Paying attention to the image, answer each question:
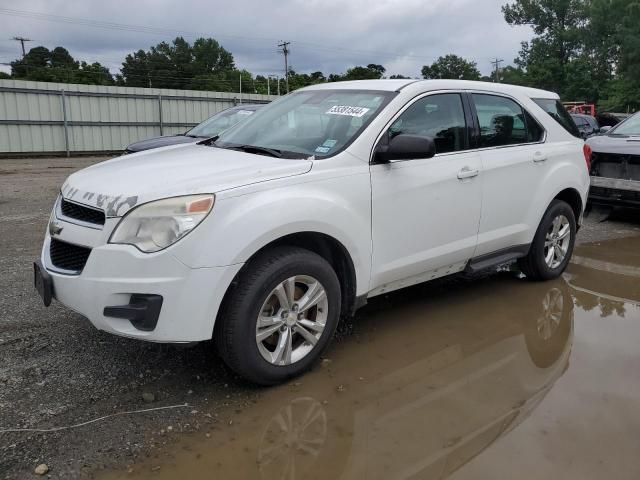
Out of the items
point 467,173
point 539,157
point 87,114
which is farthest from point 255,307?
point 87,114

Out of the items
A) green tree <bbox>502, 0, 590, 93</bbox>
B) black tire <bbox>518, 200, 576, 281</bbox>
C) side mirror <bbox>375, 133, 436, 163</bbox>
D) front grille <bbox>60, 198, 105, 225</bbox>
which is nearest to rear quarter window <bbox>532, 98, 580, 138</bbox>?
black tire <bbox>518, 200, 576, 281</bbox>

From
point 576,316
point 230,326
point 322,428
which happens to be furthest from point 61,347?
point 576,316

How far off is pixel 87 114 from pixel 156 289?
1848 centimetres

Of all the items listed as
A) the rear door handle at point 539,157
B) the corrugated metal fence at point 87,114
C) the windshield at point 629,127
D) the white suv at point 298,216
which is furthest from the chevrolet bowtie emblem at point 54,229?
the corrugated metal fence at point 87,114

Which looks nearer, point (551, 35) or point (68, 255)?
point (68, 255)

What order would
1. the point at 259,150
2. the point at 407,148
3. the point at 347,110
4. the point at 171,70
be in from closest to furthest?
1. the point at 407,148
2. the point at 259,150
3. the point at 347,110
4. the point at 171,70

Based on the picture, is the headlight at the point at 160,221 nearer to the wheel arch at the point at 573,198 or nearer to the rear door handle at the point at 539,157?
the rear door handle at the point at 539,157

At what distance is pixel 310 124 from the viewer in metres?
3.97

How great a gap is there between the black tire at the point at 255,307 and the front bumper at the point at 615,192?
20.3 feet

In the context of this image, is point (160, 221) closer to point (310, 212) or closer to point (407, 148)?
point (310, 212)

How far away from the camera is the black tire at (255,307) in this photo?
3016 millimetres

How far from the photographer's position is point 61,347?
3727 mm

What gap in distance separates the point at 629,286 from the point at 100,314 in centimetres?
477

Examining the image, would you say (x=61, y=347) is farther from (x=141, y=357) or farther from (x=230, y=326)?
(x=230, y=326)
